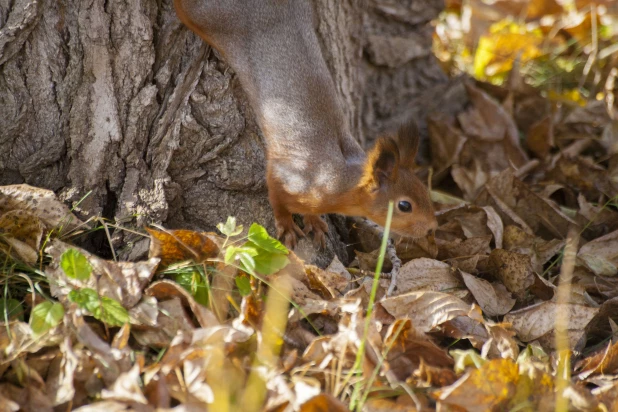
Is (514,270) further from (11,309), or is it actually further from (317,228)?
(11,309)

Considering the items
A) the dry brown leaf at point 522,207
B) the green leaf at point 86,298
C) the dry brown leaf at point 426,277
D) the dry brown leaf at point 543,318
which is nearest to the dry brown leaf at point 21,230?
the green leaf at point 86,298

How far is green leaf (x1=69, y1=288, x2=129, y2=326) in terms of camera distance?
1942 millimetres

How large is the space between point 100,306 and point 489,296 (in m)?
1.40

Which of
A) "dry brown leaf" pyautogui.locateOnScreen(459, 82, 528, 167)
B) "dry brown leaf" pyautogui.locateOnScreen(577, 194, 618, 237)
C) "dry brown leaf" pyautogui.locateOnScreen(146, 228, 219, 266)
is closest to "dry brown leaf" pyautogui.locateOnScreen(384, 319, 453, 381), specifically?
"dry brown leaf" pyautogui.locateOnScreen(146, 228, 219, 266)

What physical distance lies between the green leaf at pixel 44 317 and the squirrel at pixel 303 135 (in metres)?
1.17

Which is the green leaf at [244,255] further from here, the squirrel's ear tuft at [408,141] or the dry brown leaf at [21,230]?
the squirrel's ear tuft at [408,141]

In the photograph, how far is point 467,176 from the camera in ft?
Result: 11.5

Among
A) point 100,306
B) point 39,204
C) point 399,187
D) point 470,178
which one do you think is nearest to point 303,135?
point 399,187

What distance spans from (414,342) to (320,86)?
4.36ft

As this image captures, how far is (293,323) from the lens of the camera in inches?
82.2

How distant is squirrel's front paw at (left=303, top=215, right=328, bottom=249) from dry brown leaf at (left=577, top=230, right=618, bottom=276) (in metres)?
1.08

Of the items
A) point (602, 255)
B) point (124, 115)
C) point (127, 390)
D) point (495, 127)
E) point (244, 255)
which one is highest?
point (124, 115)

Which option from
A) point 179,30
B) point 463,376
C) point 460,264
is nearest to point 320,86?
point 179,30

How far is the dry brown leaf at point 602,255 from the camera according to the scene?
2786 millimetres
